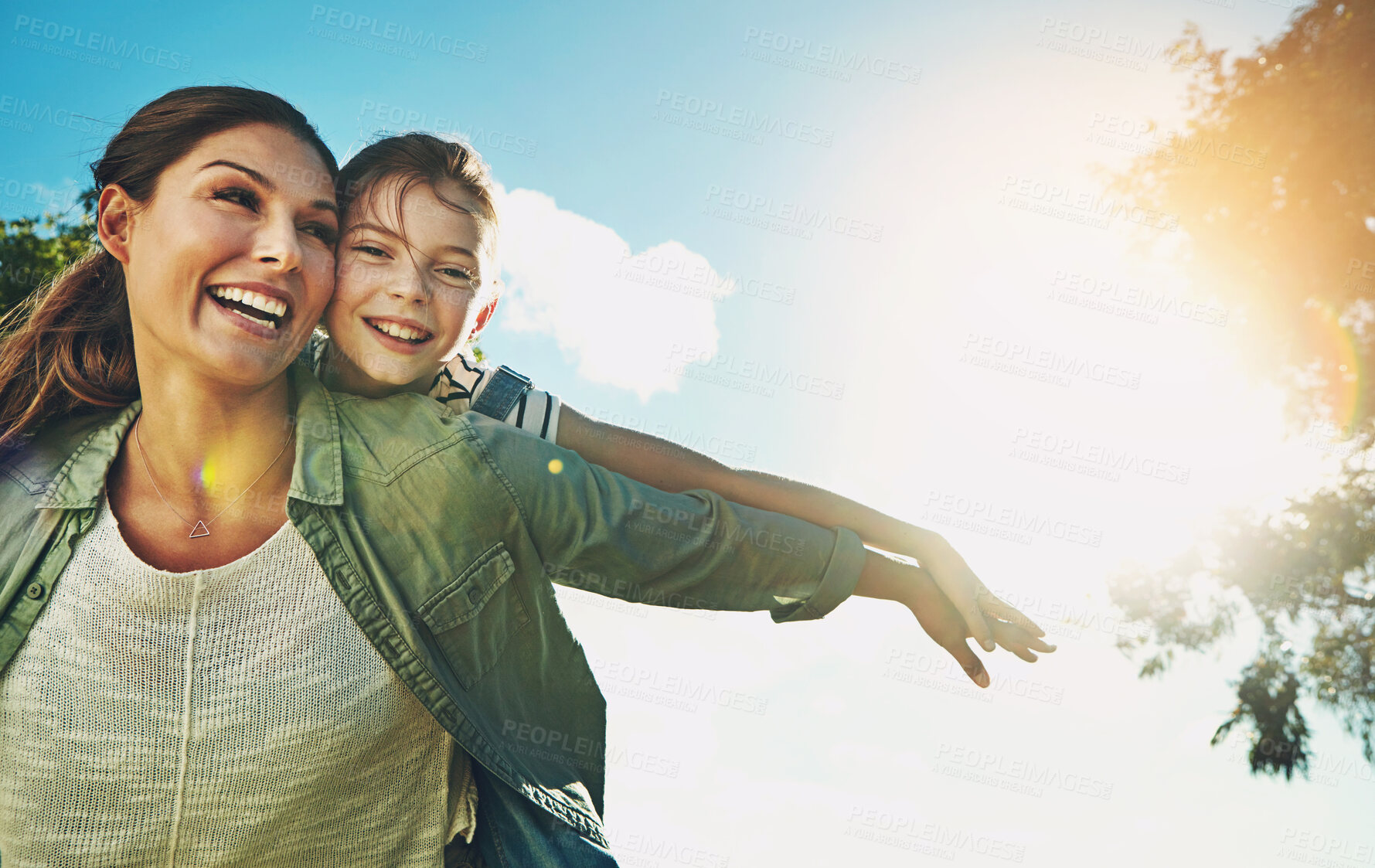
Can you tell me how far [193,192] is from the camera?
2.02 meters

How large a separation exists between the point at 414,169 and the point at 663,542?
1.45 metres

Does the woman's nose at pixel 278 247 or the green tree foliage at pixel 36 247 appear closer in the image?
the woman's nose at pixel 278 247

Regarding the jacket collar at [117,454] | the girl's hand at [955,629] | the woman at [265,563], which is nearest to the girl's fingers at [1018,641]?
the girl's hand at [955,629]

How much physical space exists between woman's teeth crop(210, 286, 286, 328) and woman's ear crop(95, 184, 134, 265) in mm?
331

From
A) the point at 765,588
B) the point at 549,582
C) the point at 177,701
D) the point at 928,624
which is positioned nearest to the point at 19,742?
the point at 177,701

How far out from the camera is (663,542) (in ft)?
7.16

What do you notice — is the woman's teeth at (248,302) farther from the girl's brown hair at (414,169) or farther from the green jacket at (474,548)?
the girl's brown hair at (414,169)

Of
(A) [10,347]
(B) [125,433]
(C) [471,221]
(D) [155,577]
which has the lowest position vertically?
(D) [155,577]

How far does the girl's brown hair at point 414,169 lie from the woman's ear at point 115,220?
59cm

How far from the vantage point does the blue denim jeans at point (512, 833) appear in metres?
2.08

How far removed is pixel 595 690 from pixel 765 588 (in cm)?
53

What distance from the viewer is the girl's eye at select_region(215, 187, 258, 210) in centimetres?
203

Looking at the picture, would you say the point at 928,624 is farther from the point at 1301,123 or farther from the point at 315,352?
the point at 1301,123

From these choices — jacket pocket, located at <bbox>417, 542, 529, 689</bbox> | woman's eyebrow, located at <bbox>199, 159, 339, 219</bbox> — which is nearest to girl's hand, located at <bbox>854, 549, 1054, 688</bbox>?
jacket pocket, located at <bbox>417, 542, 529, 689</bbox>
